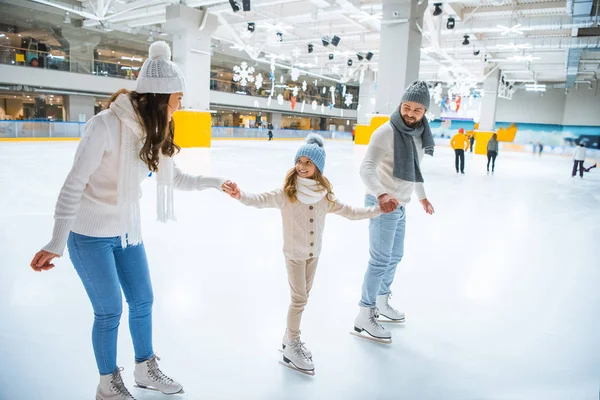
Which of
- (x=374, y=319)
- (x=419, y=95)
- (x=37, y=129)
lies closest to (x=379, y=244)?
(x=374, y=319)

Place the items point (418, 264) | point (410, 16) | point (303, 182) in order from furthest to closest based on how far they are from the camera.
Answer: point (410, 16)
point (418, 264)
point (303, 182)

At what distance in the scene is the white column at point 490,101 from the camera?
2134 centimetres

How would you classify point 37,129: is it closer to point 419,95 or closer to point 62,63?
point 62,63

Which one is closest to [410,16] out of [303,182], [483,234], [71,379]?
[483,234]

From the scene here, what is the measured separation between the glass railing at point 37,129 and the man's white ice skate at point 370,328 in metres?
15.5

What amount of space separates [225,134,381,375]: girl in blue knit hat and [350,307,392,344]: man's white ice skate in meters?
0.43

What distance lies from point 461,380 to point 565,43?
16.2 metres

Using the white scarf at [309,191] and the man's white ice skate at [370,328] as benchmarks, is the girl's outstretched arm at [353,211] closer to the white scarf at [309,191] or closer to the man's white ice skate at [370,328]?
the white scarf at [309,191]

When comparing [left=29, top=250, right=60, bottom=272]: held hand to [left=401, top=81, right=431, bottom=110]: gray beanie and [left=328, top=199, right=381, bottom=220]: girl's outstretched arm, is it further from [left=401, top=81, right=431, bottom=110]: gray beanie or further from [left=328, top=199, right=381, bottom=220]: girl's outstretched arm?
[left=401, top=81, right=431, bottom=110]: gray beanie

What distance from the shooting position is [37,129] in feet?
51.0

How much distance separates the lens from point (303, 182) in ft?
5.77

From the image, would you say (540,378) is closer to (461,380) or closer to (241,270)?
(461,380)

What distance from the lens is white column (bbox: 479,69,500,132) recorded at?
21.3 m

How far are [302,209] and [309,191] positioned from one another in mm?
89
